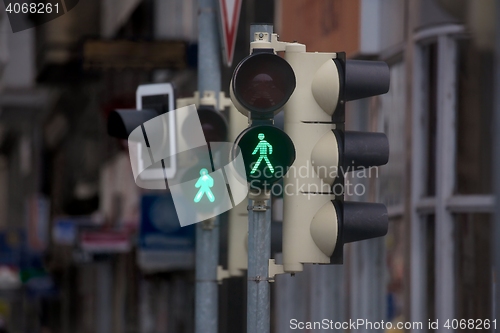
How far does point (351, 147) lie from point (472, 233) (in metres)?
3.03

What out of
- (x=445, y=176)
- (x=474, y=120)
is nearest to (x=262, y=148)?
(x=474, y=120)

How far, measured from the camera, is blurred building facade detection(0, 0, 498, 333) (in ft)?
28.8

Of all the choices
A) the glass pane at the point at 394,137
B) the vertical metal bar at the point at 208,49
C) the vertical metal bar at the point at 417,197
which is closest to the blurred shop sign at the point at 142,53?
the glass pane at the point at 394,137

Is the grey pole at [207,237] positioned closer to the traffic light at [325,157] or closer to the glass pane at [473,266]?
the traffic light at [325,157]

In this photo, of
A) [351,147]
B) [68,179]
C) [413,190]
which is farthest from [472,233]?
[68,179]

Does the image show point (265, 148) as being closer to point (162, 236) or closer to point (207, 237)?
point (207, 237)

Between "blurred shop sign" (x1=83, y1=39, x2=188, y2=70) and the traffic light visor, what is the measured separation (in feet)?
32.4

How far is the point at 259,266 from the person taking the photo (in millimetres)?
5910

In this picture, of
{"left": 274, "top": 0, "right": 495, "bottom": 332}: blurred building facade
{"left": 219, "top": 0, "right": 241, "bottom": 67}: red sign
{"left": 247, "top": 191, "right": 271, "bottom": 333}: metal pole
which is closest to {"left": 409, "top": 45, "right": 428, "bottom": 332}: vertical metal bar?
{"left": 274, "top": 0, "right": 495, "bottom": 332}: blurred building facade

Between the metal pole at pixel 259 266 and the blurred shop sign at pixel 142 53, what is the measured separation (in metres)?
9.88

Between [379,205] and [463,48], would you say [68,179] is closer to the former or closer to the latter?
[463,48]

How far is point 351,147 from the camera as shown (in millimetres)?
5949

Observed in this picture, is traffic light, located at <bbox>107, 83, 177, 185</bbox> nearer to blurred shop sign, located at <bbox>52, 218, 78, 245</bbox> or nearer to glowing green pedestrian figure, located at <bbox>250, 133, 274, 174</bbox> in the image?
glowing green pedestrian figure, located at <bbox>250, 133, 274, 174</bbox>

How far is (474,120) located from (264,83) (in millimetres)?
3317
